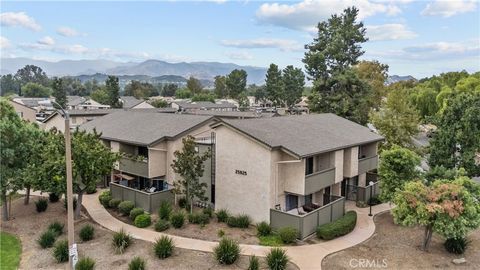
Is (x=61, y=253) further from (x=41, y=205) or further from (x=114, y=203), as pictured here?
(x=41, y=205)

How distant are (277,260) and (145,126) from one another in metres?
18.9

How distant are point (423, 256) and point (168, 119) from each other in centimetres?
2238

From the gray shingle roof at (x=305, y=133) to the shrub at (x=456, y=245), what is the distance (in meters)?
8.67

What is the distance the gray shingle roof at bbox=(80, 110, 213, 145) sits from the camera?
2914 centimetres

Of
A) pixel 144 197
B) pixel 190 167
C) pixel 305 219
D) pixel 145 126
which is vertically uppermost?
pixel 145 126

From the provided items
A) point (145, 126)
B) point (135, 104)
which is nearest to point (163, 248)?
point (145, 126)

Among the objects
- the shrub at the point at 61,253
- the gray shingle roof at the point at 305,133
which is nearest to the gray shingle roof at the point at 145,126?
the gray shingle roof at the point at 305,133

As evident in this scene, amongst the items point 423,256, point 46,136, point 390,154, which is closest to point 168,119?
point 46,136

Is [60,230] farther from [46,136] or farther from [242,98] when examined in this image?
[242,98]

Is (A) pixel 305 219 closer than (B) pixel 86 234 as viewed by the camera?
No

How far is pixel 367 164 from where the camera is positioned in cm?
3141

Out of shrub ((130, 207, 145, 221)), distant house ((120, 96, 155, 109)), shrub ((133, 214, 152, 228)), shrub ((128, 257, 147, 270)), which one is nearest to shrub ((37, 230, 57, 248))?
shrub ((133, 214, 152, 228))

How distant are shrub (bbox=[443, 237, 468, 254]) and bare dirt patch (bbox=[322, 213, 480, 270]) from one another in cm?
26

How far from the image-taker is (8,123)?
23.8 m
